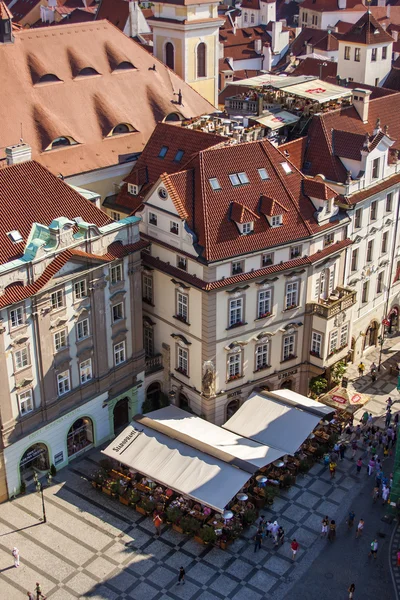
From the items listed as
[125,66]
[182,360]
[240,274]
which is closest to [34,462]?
[182,360]

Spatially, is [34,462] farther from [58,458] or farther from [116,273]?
[116,273]

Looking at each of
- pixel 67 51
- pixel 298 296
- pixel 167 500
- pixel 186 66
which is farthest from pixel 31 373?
pixel 186 66

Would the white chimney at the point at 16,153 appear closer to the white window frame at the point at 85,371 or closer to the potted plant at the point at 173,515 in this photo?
the white window frame at the point at 85,371

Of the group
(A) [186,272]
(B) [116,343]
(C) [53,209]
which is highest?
(C) [53,209]

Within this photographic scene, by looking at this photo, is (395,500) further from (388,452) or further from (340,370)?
(340,370)

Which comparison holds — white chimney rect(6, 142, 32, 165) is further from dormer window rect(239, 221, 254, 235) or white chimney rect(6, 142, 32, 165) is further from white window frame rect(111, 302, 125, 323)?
dormer window rect(239, 221, 254, 235)

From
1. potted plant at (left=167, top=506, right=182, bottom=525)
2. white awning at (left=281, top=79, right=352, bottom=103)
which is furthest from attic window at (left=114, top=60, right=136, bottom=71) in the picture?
potted plant at (left=167, top=506, right=182, bottom=525)
